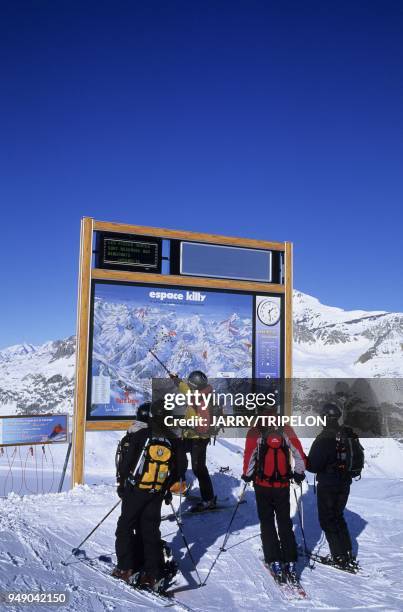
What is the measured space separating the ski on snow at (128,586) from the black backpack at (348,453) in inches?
104

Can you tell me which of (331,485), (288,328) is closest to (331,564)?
(331,485)

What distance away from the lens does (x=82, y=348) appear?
11055 mm

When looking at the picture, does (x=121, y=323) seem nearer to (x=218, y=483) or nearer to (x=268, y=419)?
(x=218, y=483)

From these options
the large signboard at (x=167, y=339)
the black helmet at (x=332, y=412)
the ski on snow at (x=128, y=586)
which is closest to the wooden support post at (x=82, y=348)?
the large signboard at (x=167, y=339)

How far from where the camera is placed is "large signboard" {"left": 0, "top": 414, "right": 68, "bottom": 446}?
1124cm

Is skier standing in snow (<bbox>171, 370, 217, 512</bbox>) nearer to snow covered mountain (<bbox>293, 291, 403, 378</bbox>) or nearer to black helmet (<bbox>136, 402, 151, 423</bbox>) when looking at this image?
black helmet (<bbox>136, 402, 151, 423</bbox>)

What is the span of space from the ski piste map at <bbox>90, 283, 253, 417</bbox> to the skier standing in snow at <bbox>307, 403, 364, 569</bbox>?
5374mm

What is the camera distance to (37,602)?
15.6 ft

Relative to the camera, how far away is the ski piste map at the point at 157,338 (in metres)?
11.3

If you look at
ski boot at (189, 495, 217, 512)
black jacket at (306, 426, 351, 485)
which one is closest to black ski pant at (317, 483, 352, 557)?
black jacket at (306, 426, 351, 485)

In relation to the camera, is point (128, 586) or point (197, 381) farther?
point (197, 381)

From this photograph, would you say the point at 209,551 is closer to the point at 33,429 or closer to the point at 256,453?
the point at 256,453

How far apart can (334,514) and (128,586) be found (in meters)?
2.88

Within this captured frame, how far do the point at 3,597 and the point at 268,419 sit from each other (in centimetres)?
347
